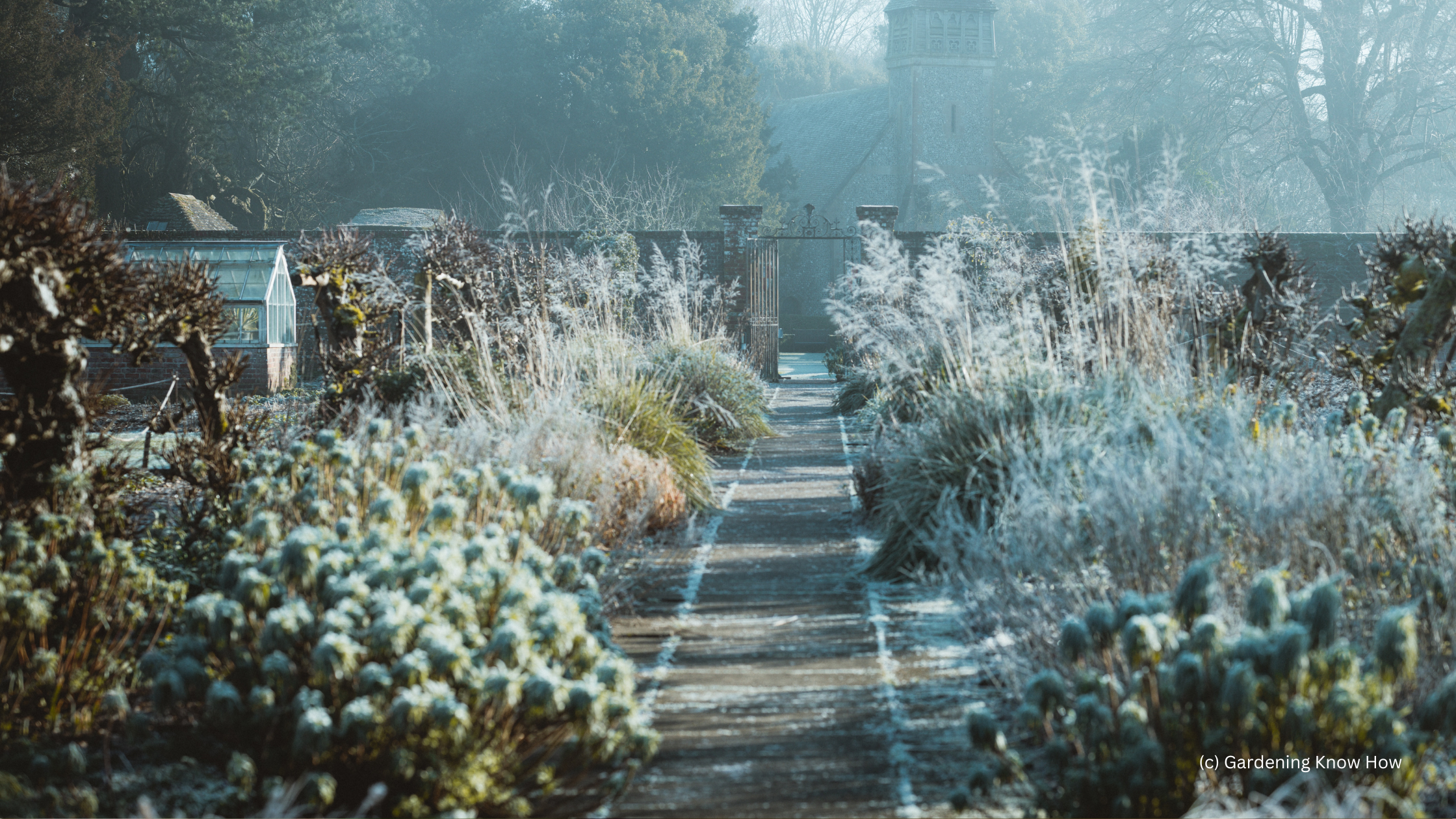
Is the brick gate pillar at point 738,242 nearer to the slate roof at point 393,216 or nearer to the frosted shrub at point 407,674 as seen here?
the slate roof at point 393,216

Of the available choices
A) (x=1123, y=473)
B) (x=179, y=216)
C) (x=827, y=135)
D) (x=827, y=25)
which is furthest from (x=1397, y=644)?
(x=827, y=25)

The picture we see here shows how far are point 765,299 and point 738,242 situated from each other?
0.86m

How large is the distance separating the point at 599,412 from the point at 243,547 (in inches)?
88.6

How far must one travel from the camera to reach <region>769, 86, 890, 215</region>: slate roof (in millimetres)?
31359

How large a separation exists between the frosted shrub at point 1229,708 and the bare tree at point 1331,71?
2755 cm

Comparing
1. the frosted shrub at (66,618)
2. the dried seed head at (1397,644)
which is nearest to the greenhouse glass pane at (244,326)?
the frosted shrub at (66,618)

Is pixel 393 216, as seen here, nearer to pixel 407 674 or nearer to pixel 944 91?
pixel 944 91

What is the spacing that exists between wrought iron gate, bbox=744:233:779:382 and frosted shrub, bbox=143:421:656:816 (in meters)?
11.4

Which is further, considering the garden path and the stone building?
the stone building

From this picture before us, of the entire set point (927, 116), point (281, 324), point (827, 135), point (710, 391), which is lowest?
point (710, 391)

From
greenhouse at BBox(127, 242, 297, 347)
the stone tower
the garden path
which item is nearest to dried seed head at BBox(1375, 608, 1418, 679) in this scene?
the garden path

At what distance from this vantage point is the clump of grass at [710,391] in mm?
6988

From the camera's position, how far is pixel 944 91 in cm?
3097

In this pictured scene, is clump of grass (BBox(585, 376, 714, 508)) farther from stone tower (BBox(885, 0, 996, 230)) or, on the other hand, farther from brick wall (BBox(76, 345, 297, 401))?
stone tower (BBox(885, 0, 996, 230))
